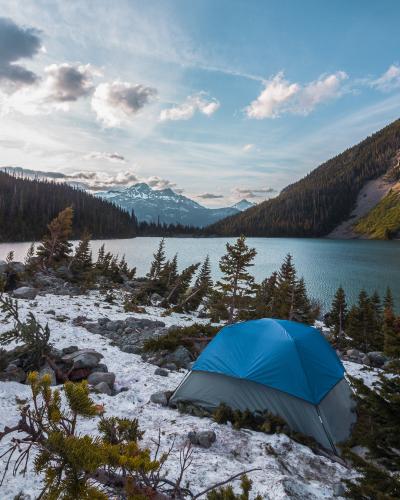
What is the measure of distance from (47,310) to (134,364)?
25.2 ft

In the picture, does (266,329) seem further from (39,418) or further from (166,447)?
(39,418)

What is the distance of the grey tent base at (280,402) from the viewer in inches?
303

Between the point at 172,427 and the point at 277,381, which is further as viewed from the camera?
the point at 277,381

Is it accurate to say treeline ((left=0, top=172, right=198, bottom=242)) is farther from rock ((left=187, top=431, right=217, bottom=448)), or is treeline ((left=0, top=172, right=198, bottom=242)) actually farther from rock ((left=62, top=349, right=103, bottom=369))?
rock ((left=187, top=431, right=217, bottom=448))

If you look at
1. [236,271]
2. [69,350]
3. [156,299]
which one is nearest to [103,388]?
[69,350]

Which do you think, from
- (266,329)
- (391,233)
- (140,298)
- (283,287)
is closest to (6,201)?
(140,298)

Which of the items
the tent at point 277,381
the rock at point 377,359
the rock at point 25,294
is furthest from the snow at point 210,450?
the rock at point 377,359

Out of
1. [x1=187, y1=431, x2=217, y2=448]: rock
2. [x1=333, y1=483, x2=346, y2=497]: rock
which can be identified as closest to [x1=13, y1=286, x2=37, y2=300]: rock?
[x1=187, y1=431, x2=217, y2=448]: rock

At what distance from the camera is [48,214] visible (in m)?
130

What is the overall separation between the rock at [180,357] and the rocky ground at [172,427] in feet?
0.13

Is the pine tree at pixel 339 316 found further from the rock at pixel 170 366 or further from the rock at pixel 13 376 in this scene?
the rock at pixel 13 376

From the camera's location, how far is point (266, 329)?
9461 millimetres

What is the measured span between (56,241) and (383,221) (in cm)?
18025

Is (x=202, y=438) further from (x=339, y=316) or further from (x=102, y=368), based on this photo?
(x=339, y=316)
